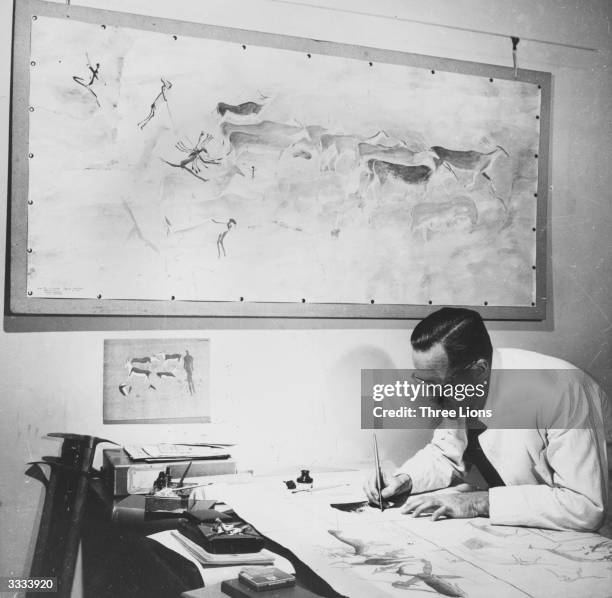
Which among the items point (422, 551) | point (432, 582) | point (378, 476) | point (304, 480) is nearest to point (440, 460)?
point (378, 476)

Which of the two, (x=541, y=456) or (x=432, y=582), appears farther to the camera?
(x=541, y=456)

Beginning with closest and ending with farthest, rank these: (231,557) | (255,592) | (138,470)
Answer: (255,592) → (231,557) → (138,470)

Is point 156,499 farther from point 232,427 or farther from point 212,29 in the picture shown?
point 212,29

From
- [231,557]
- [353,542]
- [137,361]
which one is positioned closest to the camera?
[231,557]

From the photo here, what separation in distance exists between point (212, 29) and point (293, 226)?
50cm

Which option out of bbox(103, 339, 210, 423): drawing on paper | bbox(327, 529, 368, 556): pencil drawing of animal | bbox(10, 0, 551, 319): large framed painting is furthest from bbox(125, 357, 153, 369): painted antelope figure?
bbox(327, 529, 368, 556): pencil drawing of animal

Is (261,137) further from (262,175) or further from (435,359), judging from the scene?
(435,359)

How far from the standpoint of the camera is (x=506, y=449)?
166cm

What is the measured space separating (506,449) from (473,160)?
0.75 m

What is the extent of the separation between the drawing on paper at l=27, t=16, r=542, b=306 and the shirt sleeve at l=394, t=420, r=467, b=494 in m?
0.34

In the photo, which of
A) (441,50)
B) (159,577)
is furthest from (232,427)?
(441,50)

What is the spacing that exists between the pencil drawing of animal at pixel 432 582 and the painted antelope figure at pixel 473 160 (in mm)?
1026

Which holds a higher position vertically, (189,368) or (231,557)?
(189,368)

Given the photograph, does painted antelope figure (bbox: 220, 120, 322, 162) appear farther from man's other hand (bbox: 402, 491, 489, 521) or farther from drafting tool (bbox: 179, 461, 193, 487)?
man's other hand (bbox: 402, 491, 489, 521)
